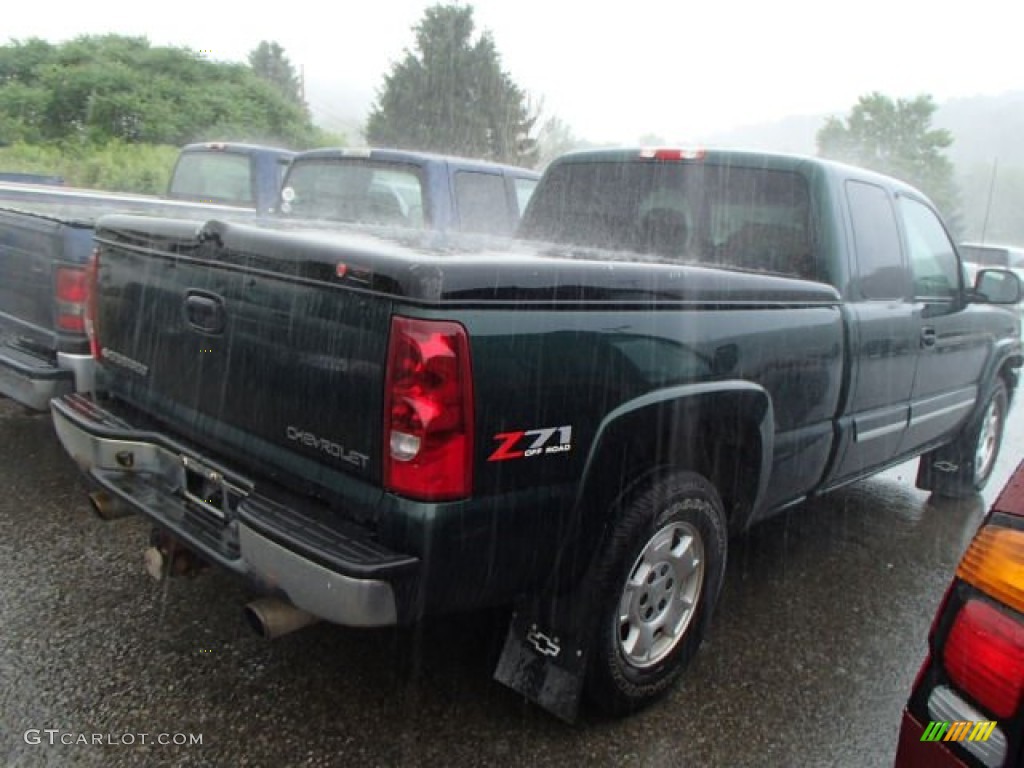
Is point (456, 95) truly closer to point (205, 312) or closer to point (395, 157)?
point (395, 157)

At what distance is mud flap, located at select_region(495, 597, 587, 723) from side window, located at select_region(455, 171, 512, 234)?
406 centimetres

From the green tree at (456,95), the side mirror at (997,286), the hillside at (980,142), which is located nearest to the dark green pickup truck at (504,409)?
the side mirror at (997,286)

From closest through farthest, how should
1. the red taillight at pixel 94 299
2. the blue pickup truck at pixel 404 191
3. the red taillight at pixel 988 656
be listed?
the red taillight at pixel 988 656
the red taillight at pixel 94 299
the blue pickup truck at pixel 404 191

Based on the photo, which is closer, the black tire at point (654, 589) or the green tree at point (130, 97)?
the black tire at point (654, 589)

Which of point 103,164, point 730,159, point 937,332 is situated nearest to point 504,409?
point 730,159

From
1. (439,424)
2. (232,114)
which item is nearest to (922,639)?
(439,424)

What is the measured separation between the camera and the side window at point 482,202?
635 centimetres

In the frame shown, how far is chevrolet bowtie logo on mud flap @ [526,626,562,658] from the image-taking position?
259cm

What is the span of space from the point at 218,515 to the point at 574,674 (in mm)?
1202

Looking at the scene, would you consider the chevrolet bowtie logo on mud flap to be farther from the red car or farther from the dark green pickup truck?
the red car

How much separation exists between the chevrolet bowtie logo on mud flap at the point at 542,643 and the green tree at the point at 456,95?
109ft

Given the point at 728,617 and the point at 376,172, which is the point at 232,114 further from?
the point at 728,617

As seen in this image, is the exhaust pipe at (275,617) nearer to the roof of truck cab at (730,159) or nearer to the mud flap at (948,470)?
the roof of truck cab at (730,159)

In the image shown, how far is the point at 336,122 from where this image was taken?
62.3 meters
